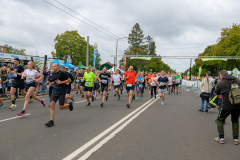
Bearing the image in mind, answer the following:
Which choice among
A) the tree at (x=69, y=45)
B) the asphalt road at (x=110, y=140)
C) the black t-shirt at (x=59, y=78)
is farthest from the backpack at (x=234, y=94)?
the tree at (x=69, y=45)

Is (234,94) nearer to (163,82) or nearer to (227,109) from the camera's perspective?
(227,109)

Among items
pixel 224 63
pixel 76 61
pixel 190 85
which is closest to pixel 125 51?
pixel 76 61

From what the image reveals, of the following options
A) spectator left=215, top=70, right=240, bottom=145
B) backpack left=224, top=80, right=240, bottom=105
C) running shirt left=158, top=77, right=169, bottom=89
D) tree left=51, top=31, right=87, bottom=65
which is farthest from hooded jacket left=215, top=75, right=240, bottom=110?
tree left=51, top=31, right=87, bottom=65

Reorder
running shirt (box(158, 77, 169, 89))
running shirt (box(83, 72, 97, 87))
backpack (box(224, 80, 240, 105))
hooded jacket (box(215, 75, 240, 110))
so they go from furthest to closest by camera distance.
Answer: running shirt (box(158, 77, 169, 89)) < running shirt (box(83, 72, 97, 87)) < hooded jacket (box(215, 75, 240, 110)) < backpack (box(224, 80, 240, 105))

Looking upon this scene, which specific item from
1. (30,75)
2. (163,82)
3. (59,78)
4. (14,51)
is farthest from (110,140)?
(14,51)

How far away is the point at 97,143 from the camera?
4707 millimetres

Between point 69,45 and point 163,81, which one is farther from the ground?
point 69,45

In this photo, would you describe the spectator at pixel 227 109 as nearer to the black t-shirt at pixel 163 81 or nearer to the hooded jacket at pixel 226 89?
the hooded jacket at pixel 226 89

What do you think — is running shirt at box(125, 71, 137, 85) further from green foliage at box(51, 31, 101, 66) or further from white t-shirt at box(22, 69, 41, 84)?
green foliage at box(51, 31, 101, 66)

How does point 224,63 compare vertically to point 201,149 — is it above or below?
above

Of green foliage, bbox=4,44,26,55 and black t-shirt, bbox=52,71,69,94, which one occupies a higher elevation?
green foliage, bbox=4,44,26,55

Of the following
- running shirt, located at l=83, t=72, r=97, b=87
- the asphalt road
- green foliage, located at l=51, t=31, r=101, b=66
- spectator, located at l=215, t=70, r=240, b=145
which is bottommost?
the asphalt road

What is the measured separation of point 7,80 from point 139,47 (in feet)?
211

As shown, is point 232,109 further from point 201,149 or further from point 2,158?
point 2,158
